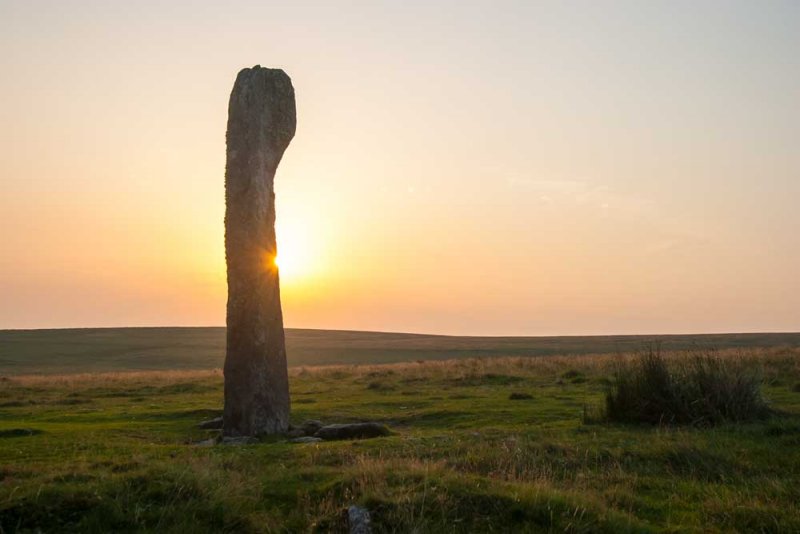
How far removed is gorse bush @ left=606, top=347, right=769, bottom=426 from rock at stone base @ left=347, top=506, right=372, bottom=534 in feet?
32.9

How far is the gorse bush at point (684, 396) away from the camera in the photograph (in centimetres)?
1736

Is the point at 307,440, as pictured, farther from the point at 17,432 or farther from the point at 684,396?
the point at 684,396

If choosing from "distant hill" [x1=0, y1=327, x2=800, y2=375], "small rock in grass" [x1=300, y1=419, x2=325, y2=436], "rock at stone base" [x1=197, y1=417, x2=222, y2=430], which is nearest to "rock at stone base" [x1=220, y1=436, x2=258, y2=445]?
"small rock in grass" [x1=300, y1=419, x2=325, y2=436]

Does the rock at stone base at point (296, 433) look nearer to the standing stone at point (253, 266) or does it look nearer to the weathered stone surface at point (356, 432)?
the standing stone at point (253, 266)

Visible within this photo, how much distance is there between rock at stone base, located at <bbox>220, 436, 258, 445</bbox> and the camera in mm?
16784

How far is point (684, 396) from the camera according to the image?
698 inches

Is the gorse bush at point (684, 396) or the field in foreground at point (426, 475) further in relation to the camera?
the gorse bush at point (684, 396)

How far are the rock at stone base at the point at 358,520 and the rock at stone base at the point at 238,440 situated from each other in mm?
8156

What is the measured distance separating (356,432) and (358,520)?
808 cm

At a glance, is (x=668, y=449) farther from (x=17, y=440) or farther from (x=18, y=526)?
(x=17, y=440)

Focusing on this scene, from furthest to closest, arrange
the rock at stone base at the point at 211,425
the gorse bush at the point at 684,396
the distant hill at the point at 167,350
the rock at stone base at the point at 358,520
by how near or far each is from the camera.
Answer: the distant hill at the point at 167,350 → the rock at stone base at the point at 211,425 → the gorse bush at the point at 684,396 → the rock at stone base at the point at 358,520

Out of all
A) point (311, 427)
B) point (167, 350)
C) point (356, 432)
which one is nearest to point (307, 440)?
point (356, 432)

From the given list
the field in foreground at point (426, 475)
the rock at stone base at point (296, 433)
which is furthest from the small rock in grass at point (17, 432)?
the rock at stone base at point (296, 433)

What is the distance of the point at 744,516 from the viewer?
9.44m
